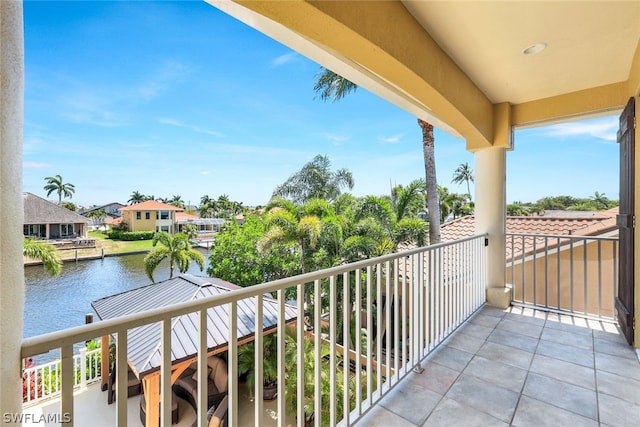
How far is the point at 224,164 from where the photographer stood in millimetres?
33812

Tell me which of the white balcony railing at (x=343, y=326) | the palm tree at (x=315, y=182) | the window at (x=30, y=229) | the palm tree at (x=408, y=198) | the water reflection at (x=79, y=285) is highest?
the palm tree at (x=315, y=182)

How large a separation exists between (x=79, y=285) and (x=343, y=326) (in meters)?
14.6

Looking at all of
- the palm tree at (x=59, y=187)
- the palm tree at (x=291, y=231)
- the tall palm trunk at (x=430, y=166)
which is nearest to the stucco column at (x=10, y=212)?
the palm tree at (x=291, y=231)

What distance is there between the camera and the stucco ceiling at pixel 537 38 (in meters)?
1.97

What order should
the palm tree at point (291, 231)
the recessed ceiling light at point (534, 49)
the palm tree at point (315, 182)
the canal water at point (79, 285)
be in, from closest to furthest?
the recessed ceiling light at point (534, 49)
the palm tree at point (291, 231)
the canal water at point (79, 285)
the palm tree at point (315, 182)

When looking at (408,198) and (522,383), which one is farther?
Result: (408,198)

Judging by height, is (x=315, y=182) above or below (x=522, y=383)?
above

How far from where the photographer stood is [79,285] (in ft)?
40.2

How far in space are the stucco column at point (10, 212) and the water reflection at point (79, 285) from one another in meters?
7.99

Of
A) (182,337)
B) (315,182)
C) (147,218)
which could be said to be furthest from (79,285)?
(315,182)

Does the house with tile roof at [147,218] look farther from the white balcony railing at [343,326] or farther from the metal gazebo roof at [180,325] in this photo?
the white balcony railing at [343,326]

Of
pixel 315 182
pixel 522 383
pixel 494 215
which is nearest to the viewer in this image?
pixel 522 383

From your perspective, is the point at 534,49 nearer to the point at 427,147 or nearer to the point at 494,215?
the point at 494,215

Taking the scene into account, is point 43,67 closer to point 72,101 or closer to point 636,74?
point 72,101
